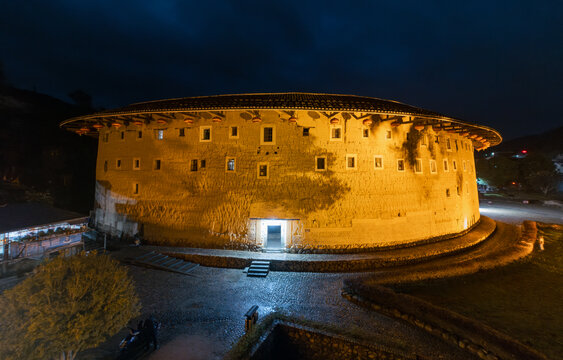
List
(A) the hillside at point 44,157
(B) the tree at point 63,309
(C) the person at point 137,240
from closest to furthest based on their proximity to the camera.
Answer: (B) the tree at point 63,309 < (C) the person at point 137,240 < (A) the hillside at point 44,157

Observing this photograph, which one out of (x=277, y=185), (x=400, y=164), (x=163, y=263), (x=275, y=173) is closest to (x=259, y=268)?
(x=277, y=185)

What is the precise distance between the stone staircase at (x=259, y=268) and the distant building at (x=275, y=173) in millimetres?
1826

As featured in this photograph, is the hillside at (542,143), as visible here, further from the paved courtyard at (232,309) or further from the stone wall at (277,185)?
the paved courtyard at (232,309)

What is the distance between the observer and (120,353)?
223 inches

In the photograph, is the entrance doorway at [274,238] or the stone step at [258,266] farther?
the entrance doorway at [274,238]

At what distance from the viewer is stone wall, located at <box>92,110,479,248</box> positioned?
1361 centimetres

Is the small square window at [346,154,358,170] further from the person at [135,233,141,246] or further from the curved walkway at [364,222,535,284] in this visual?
the person at [135,233,141,246]

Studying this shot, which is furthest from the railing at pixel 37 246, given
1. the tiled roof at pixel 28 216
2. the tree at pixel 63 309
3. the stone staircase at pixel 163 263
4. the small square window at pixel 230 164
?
the small square window at pixel 230 164

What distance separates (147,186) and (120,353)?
1097 cm

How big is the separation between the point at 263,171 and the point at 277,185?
1.22 meters

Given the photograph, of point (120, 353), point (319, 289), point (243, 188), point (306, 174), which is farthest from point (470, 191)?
point (120, 353)

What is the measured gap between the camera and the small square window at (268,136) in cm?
1378

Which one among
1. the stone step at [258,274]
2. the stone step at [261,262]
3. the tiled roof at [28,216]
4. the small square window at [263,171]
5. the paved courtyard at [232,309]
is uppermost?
the small square window at [263,171]

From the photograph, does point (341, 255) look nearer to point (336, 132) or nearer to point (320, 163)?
point (320, 163)
